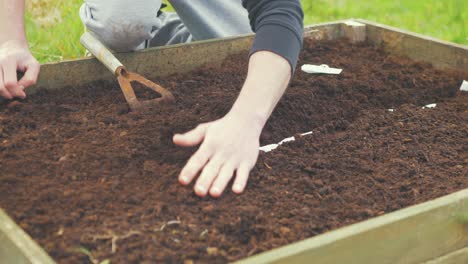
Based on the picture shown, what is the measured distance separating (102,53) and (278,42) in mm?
798

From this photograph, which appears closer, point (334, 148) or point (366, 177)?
point (366, 177)

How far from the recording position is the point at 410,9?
450cm

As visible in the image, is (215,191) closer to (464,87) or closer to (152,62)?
(152,62)

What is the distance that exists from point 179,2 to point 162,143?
1.23 m

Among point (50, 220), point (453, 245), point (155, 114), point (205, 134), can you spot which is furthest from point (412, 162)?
point (50, 220)

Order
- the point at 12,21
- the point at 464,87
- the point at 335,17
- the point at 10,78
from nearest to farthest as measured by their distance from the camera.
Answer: the point at 10,78 < the point at 12,21 < the point at 464,87 < the point at 335,17

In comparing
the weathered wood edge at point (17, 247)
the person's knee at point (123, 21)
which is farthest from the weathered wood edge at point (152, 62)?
the weathered wood edge at point (17, 247)

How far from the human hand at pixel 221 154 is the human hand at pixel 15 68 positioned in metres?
0.86

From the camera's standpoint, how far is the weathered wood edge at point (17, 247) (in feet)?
4.57

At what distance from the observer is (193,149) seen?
199 centimetres

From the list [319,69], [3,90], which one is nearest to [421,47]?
[319,69]

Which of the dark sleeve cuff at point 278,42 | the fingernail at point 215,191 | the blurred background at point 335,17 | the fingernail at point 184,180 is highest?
the dark sleeve cuff at point 278,42

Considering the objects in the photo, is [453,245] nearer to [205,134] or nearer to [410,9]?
[205,134]

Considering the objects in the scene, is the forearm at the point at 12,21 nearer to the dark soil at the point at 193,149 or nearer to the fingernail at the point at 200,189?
the dark soil at the point at 193,149
